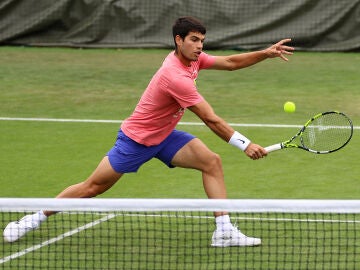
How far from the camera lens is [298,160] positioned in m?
11.7

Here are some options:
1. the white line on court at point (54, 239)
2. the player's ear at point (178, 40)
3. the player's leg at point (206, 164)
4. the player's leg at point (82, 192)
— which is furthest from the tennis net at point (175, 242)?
the player's ear at point (178, 40)

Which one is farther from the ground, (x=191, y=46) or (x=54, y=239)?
(x=191, y=46)

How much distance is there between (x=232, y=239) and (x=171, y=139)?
100cm

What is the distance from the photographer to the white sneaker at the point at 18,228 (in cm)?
846

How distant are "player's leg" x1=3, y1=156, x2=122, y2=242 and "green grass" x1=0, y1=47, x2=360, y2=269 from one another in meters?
0.12

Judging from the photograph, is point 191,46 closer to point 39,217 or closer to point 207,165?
point 207,165

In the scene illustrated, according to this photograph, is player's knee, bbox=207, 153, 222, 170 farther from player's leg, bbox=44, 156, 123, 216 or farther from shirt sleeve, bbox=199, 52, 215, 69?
shirt sleeve, bbox=199, 52, 215, 69

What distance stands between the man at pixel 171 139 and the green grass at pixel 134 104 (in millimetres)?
208

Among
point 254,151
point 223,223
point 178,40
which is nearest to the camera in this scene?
point 254,151

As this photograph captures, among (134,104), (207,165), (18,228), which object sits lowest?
(18,228)

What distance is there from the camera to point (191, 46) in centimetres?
820

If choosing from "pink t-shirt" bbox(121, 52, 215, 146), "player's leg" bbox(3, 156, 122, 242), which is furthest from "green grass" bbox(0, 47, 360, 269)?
"pink t-shirt" bbox(121, 52, 215, 146)

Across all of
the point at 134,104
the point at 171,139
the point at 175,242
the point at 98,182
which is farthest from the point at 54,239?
the point at 134,104

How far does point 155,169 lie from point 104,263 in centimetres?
344
